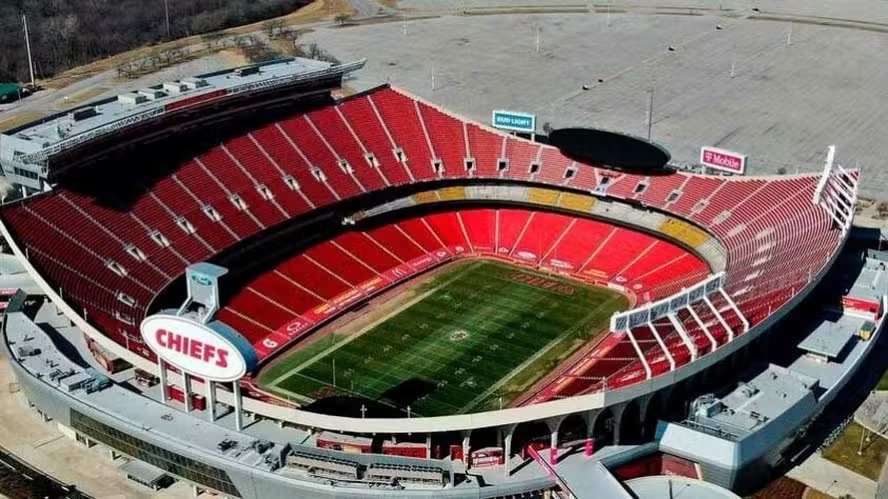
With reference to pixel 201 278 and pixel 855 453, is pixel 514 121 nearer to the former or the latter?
pixel 855 453

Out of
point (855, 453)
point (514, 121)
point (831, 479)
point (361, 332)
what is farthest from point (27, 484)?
point (514, 121)

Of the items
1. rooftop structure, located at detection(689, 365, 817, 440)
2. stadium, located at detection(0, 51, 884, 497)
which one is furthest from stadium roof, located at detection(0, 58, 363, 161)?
rooftop structure, located at detection(689, 365, 817, 440)

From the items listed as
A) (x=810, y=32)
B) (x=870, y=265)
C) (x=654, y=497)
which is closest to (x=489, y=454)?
(x=654, y=497)

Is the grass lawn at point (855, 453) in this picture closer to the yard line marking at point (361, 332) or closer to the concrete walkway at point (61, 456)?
the yard line marking at point (361, 332)

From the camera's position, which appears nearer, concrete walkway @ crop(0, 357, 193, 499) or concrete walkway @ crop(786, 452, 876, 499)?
concrete walkway @ crop(786, 452, 876, 499)

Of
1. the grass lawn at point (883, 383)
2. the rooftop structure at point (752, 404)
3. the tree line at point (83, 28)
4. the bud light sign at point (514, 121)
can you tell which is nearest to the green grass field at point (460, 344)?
the rooftop structure at point (752, 404)

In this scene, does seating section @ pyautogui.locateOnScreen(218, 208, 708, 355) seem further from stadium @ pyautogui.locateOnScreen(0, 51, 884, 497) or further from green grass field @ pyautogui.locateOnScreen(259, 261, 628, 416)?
green grass field @ pyautogui.locateOnScreen(259, 261, 628, 416)
